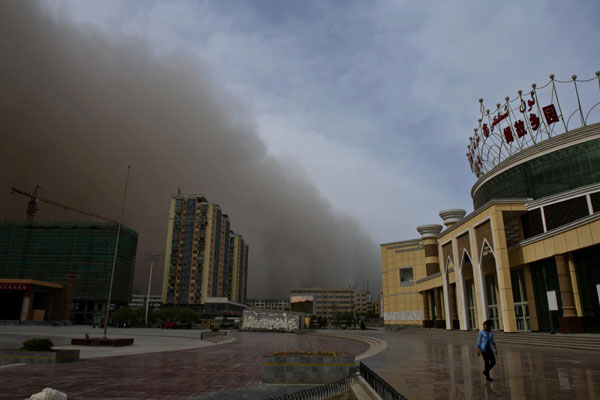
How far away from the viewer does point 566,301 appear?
2559 cm

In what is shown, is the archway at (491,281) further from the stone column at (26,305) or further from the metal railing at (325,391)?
the stone column at (26,305)

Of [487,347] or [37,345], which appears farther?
[37,345]

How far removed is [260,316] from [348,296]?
118 m

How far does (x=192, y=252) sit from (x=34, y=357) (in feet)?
314

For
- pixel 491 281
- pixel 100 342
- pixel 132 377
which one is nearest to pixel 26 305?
pixel 100 342

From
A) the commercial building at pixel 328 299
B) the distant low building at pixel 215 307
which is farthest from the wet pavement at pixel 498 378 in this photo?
the commercial building at pixel 328 299

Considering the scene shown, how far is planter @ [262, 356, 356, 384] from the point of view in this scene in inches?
531

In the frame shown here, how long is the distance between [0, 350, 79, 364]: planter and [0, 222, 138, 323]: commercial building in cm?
9808

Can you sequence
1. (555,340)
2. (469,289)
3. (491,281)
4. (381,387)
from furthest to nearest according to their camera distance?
1. (469,289)
2. (491,281)
3. (555,340)
4. (381,387)

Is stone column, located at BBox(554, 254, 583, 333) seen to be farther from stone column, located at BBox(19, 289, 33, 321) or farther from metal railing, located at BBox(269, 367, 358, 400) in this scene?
stone column, located at BBox(19, 289, 33, 321)

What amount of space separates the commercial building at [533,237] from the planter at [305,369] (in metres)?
19.3

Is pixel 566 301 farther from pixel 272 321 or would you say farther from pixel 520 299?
pixel 272 321

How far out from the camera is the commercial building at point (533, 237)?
25.9 meters

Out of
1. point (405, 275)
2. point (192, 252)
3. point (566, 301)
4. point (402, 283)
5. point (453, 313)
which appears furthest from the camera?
point (192, 252)
